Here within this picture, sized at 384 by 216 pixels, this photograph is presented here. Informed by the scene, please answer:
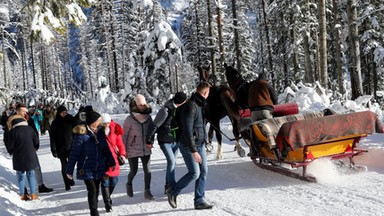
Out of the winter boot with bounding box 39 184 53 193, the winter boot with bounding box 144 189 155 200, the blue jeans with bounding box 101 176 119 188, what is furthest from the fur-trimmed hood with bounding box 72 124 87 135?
the winter boot with bounding box 39 184 53 193

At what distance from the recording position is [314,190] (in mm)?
6730

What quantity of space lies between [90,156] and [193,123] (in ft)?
→ 5.66

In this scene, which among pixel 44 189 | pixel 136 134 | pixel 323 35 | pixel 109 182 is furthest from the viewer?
pixel 323 35

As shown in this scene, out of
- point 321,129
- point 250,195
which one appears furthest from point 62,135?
point 321,129

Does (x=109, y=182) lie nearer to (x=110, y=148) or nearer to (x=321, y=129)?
(x=110, y=148)

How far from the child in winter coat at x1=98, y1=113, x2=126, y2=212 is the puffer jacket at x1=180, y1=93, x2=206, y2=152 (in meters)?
1.30

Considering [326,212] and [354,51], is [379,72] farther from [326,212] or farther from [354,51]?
[326,212]

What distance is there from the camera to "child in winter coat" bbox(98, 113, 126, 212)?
668 centimetres

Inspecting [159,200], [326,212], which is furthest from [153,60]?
[326,212]

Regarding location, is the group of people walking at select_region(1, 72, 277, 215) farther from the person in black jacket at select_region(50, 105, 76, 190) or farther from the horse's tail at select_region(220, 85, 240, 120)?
the horse's tail at select_region(220, 85, 240, 120)

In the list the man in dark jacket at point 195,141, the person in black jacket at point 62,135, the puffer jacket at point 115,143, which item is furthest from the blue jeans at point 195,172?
the person in black jacket at point 62,135

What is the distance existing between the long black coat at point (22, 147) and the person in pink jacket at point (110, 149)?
1.94 m

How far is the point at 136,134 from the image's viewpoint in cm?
749

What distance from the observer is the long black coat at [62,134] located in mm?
9031
